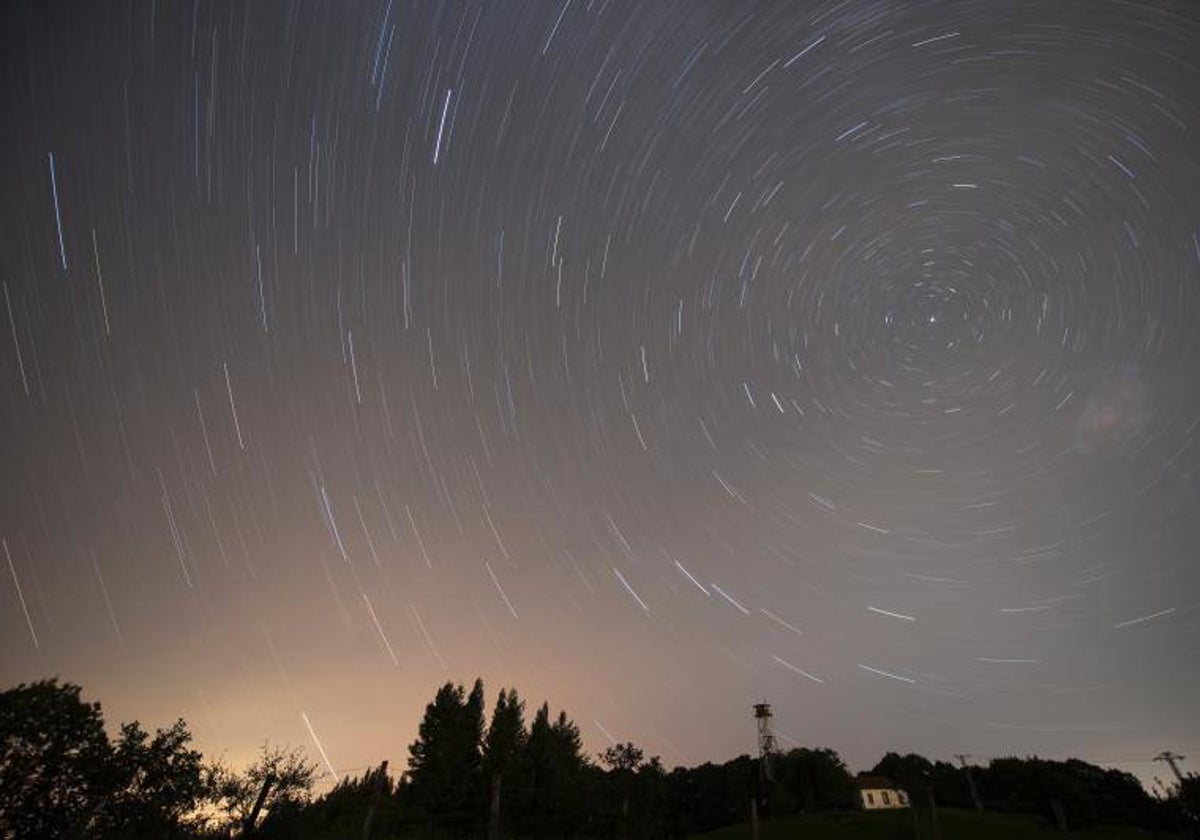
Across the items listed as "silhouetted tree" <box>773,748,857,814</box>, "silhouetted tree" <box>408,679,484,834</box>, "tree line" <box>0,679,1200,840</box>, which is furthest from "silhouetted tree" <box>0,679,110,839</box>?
"silhouetted tree" <box>773,748,857,814</box>

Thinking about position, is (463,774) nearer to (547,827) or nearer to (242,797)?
(547,827)

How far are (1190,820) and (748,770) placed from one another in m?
49.4

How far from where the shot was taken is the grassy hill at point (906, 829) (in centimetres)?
4544

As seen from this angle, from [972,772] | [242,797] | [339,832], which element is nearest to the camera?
[339,832]

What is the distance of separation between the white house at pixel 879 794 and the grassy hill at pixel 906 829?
21.2 meters

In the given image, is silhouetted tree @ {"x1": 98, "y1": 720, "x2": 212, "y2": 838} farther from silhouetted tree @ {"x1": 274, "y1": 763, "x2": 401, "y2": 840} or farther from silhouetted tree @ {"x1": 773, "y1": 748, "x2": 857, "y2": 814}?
silhouetted tree @ {"x1": 773, "y1": 748, "x2": 857, "y2": 814}

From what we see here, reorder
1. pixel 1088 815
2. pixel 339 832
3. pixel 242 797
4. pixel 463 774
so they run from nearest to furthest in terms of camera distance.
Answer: pixel 339 832
pixel 242 797
pixel 1088 815
pixel 463 774

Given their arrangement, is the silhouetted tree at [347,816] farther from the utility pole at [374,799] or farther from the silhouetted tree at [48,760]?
the silhouetted tree at [48,760]

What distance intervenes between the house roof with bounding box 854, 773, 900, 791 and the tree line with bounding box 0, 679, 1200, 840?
378 centimetres

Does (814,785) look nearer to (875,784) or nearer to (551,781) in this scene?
(875,784)

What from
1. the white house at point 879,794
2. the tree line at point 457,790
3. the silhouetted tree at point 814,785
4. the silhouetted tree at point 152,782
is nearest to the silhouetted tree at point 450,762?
the tree line at point 457,790

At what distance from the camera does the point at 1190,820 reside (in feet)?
159

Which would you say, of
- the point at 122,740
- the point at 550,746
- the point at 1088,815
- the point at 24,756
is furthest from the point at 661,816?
the point at 24,756

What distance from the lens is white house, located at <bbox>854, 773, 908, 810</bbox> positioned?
76375mm
